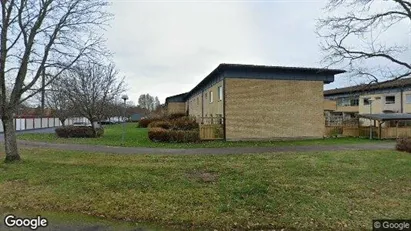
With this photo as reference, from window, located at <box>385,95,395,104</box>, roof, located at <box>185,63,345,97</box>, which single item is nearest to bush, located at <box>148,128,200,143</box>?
roof, located at <box>185,63,345,97</box>

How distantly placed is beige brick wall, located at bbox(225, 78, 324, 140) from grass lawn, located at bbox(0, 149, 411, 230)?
31.7ft

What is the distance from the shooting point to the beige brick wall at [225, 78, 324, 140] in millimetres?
20859

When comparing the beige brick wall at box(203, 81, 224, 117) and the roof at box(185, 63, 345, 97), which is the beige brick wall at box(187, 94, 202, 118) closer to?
the beige brick wall at box(203, 81, 224, 117)

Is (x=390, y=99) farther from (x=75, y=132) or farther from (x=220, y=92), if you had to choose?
(x=75, y=132)

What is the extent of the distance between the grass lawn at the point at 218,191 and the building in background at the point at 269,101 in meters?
9.71

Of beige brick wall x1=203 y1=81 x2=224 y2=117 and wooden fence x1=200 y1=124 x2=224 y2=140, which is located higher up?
beige brick wall x1=203 y1=81 x2=224 y2=117

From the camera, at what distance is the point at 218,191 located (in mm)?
7160

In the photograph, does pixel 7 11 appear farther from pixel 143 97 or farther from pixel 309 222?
pixel 143 97

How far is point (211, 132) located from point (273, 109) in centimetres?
516

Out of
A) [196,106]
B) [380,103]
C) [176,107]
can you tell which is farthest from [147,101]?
[380,103]

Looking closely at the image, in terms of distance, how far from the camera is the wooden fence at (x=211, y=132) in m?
20.1

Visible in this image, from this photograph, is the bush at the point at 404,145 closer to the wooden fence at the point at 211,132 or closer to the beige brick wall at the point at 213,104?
the wooden fence at the point at 211,132

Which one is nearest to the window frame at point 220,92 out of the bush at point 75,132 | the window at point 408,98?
the bush at point 75,132

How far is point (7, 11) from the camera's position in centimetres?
1034
